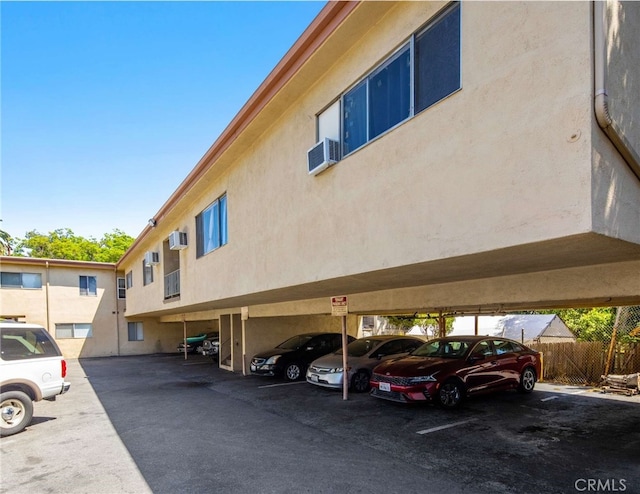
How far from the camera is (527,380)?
10805mm

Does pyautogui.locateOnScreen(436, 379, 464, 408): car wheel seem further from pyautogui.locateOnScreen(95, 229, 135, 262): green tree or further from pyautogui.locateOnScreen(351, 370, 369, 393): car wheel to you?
pyautogui.locateOnScreen(95, 229, 135, 262): green tree

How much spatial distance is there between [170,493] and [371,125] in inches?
215

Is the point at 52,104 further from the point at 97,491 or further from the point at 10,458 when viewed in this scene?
the point at 97,491

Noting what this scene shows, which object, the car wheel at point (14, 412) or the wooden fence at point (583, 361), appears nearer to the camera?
the car wheel at point (14, 412)

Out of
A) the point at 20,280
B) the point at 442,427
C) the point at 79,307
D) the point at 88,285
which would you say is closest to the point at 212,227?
the point at 442,427

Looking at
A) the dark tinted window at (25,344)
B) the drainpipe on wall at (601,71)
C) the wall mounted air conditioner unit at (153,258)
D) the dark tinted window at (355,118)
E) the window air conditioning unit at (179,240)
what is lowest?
the dark tinted window at (25,344)

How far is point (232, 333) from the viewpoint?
17.0 meters

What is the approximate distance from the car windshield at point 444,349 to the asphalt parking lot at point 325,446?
1.19m

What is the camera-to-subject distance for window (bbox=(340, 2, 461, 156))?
4613 mm

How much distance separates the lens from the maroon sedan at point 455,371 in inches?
345

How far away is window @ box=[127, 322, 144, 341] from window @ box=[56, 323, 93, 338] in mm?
2494

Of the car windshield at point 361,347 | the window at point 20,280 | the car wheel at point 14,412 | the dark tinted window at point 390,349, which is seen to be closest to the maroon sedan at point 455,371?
the dark tinted window at point 390,349

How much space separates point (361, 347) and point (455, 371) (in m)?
4.06

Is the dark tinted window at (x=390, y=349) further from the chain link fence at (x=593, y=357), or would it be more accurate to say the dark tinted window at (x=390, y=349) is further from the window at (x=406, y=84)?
the window at (x=406, y=84)
